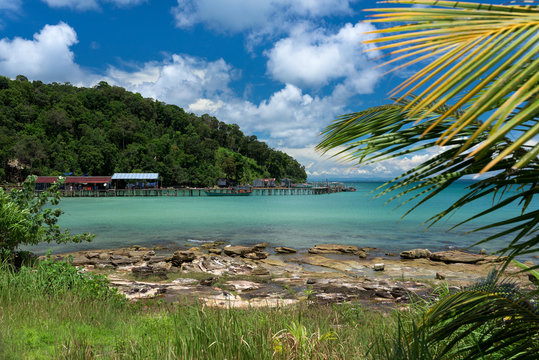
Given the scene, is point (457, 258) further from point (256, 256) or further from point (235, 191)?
point (235, 191)

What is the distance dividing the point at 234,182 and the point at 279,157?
37.7 meters

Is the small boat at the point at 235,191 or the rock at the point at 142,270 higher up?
the small boat at the point at 235,191

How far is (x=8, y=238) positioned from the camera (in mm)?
6934

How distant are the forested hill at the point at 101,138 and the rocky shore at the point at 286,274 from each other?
70831 millimetres

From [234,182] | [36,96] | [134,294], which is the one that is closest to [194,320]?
[134,294]

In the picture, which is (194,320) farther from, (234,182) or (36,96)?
(36,96)

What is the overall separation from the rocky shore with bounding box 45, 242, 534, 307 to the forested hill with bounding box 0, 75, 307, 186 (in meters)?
70.8

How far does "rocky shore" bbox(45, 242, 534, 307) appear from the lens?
31.5 ft

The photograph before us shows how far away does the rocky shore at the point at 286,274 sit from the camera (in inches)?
378

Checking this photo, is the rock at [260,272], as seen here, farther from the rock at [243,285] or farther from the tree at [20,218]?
the tree at [20,218]

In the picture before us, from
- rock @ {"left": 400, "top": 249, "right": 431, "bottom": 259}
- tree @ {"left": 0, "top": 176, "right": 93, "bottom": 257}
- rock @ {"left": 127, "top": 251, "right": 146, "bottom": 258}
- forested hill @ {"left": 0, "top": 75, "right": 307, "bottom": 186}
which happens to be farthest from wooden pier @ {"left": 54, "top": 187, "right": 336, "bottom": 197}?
tree @ {"left": 0, "top": 176, "right": 93, "bottom": 257}

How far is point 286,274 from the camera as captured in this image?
13.2 m

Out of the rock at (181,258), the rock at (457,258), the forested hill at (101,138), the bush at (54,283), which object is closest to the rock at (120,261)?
the rock at (181,258)

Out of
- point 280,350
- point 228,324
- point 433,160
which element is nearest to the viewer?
point 433,160
